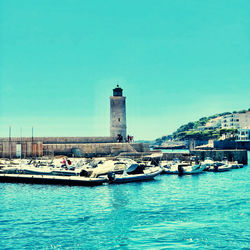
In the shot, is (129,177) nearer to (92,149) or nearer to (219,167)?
(219,167)

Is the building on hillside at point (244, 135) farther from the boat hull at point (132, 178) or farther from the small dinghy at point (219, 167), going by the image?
the boat hull at point (132, 178)

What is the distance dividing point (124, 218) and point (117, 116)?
151 ft

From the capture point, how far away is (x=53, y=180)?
38.2 m

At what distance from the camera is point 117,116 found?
67.4 m

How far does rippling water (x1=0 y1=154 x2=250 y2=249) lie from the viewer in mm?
17231

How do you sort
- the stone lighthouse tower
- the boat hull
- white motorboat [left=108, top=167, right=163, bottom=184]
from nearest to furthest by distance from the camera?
white motorboat [left=108, top=167, right=163, bottom=184] → the boat hull → the stone lighthouse tower

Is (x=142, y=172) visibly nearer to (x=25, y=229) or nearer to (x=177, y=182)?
(x=177, y=182)

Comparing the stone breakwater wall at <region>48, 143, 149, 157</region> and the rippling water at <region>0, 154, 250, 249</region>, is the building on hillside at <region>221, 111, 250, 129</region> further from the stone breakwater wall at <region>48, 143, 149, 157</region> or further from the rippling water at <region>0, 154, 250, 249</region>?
the rippling water at <region>0, 154, 250, 249</region>

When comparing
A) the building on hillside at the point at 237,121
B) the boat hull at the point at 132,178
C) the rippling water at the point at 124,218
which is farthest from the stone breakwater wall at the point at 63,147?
the building on hillside at the point at 237,121

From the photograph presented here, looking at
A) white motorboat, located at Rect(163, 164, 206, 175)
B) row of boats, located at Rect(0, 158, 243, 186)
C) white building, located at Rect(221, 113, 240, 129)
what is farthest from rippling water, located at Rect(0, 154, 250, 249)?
white building, located at Rect(221, 113, 240, 129)

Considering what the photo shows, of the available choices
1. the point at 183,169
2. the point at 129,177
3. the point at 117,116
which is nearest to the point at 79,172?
the point at 129,177

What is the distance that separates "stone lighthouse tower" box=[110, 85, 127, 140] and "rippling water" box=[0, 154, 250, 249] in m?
32.8

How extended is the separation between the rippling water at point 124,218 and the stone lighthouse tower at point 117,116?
108ft

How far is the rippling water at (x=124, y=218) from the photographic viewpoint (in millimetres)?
17231
